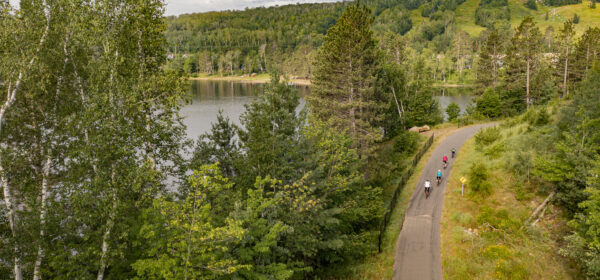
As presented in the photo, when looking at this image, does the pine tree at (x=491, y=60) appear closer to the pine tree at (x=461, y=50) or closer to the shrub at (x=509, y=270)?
the shrub at (x=509, y=270)

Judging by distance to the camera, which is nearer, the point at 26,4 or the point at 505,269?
the point at 26,4

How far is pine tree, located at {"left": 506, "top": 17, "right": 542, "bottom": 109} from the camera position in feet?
158

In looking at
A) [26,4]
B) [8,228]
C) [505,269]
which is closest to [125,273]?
[8,228]

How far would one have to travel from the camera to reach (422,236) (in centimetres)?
2075

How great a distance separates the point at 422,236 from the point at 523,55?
4329cm

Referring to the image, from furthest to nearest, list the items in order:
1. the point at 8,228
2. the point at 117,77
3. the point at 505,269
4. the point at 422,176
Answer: the point at 422,176 < the point at 505,269 < the point at 117,77 < the point at 8,228

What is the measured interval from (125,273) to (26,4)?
10.2 metres

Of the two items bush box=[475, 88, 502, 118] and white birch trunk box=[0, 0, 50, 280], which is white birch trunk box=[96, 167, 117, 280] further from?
bush box=[475, 88, 502, 118]

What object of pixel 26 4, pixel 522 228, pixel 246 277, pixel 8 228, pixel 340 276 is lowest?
pixel 340 276

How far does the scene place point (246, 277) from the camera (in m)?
12.1

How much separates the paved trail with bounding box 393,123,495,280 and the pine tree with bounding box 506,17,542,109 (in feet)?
95.2

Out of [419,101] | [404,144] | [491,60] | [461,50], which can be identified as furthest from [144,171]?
[461,50]

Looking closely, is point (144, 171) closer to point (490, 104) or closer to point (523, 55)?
point (490, 104)

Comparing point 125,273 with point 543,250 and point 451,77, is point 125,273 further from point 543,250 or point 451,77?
point 451,77
